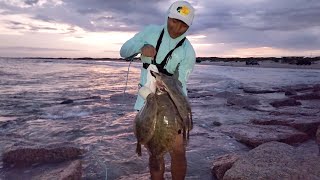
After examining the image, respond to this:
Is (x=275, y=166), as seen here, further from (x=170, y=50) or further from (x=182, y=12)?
(x=182, y=12)

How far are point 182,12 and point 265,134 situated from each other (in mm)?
4940

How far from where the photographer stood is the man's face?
4148 millimetres

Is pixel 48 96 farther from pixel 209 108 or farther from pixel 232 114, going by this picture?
pixel 232 114

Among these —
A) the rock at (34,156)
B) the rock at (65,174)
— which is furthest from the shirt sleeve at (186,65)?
the rock at (34,156)

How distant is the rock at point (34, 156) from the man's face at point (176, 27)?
3.53 m

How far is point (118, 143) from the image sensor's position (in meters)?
7.86

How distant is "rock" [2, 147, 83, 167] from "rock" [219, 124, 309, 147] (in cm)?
369

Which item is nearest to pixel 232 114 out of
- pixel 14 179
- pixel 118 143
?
pixel 118 143

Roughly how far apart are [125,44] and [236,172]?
2.33 m

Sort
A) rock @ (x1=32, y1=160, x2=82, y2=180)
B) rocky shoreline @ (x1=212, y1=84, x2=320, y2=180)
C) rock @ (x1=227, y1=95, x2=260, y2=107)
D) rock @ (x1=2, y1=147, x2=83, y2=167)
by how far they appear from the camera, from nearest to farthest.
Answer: rocky shoreline @ (x1=212, y1=84, x2=320, y2=180) → rock @ (x1=32, y1=160, x2=82, y2=180) → rock @ (x1=2, y1=147, x2=83, y2=167) → rock @ (x1=227, y1=95, x2=260, y2=107)

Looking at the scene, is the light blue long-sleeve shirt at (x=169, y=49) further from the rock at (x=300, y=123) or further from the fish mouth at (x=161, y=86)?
the rock at (x=300, y=123)

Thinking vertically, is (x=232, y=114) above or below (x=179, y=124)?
below

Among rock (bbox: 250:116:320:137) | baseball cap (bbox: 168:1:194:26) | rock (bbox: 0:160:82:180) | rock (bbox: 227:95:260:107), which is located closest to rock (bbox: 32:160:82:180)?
rock (bbox: 0:160:82:180)

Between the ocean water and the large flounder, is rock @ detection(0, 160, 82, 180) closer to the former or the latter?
the ocean water
